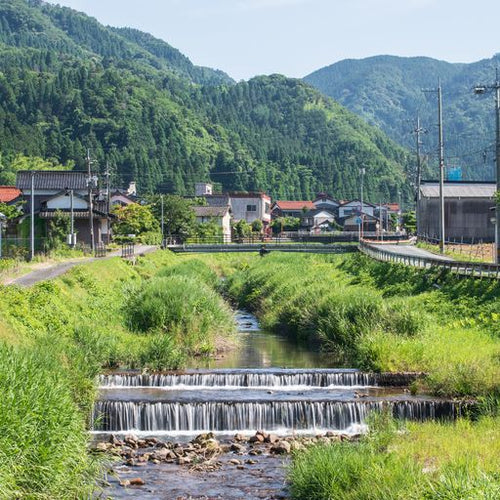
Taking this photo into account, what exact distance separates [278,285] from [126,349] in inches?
937

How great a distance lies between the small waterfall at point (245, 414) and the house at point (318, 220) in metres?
131

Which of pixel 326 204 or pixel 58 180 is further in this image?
pixel 326 204

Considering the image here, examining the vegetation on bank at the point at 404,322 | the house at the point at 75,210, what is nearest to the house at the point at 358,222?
the house at the point at 75,210

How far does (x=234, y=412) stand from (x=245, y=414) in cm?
32

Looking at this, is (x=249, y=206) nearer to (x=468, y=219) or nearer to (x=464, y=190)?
(x=464, y=190)

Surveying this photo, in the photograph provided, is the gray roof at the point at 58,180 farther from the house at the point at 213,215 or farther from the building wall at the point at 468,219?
the building wall at the point at 468,219

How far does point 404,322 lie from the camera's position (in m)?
33.4

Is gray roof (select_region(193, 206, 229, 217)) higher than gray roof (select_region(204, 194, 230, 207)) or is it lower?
lower

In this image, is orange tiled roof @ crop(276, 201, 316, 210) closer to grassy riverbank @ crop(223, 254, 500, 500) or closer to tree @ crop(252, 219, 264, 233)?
tree @ crop(252, 219, 264, 233)

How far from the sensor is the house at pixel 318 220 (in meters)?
157

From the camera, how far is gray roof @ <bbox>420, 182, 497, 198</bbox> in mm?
83688

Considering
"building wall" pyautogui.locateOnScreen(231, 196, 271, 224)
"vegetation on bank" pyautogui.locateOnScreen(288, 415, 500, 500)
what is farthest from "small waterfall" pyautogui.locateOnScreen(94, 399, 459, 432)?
"building wall" pyautogui.locateOnScreen(231, 196, 271, 224)

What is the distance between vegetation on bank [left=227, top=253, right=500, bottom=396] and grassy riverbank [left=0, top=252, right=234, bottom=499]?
503 centimetres

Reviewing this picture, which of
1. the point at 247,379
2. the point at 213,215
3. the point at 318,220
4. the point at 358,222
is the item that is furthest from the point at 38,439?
the point at 318,220
